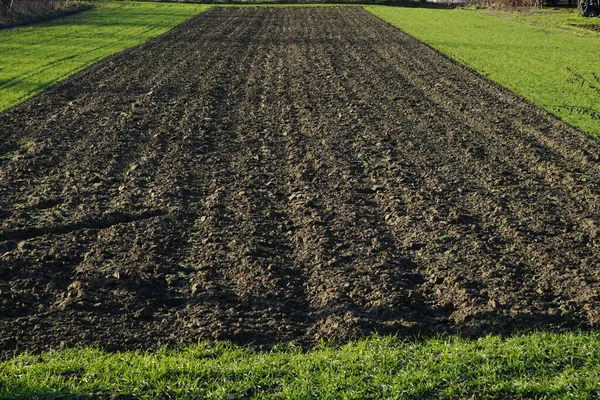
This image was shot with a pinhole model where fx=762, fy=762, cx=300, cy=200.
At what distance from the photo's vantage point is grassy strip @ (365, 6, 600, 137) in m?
17.8

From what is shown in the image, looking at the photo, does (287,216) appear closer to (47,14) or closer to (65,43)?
(65,43)

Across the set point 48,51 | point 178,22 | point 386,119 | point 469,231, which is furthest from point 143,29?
point 469,231

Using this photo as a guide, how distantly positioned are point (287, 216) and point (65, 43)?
21061mm

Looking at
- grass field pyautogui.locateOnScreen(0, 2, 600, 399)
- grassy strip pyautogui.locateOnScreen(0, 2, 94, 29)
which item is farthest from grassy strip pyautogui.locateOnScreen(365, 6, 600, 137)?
grassy strip pyautogui.locateOnScreen(0, 2, 94, 29)

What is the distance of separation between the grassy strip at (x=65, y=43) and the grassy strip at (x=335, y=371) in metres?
11.6

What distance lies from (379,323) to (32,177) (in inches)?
255

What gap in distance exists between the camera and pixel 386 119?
15.4 meters

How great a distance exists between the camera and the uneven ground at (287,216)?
Result: 7020 mm

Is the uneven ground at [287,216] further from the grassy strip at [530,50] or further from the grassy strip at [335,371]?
the grassy strip at [530,50]

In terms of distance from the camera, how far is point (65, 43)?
2800cm

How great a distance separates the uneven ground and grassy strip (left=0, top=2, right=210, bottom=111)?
1.80m

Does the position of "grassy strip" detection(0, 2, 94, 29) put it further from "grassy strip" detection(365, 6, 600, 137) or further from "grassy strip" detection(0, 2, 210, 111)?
"grassy strip" detection(365, 6, 600, 137)

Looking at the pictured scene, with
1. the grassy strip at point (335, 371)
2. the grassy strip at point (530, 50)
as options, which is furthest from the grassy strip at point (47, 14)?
the grassy strip at point (335, 371)

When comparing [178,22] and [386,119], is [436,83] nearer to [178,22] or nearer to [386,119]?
[386,119]
